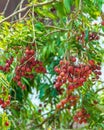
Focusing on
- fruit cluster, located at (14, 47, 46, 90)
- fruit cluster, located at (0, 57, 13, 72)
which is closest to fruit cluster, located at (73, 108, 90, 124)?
Answer: fruit cluster, located at (14, 47, 46, 90)

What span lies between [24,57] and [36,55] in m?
0.05

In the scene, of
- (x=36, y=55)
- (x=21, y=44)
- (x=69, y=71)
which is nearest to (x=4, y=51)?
(x=21, y=44)

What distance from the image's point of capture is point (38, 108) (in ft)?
7.29

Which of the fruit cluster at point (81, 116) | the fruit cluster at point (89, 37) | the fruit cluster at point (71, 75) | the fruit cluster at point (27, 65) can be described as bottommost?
the fruit cluster at point (81, 116)

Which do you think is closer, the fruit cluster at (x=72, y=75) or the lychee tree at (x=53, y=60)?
the fruit cluster at (x=72, y=75)

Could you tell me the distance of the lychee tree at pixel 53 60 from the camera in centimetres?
142

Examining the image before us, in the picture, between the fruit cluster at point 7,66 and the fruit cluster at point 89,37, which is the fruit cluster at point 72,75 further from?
the fruit cluster at point 7,66

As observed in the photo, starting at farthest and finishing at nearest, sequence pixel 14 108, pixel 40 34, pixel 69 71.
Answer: pixel 14 108, pixel 40 34, pixel 69 71

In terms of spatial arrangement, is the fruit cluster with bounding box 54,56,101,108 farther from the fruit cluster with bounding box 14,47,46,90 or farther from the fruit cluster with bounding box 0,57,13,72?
the fruit cluster with bounding box 0,57,13,72

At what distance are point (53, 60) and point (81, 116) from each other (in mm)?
283

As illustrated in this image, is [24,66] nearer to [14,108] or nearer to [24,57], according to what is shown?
[24,57]

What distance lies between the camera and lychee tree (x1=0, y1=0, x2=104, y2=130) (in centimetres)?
142

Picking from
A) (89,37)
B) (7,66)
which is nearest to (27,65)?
(7,66)

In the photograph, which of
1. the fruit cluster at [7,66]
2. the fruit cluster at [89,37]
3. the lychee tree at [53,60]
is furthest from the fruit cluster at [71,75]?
the fruit cluster at [7,66]
